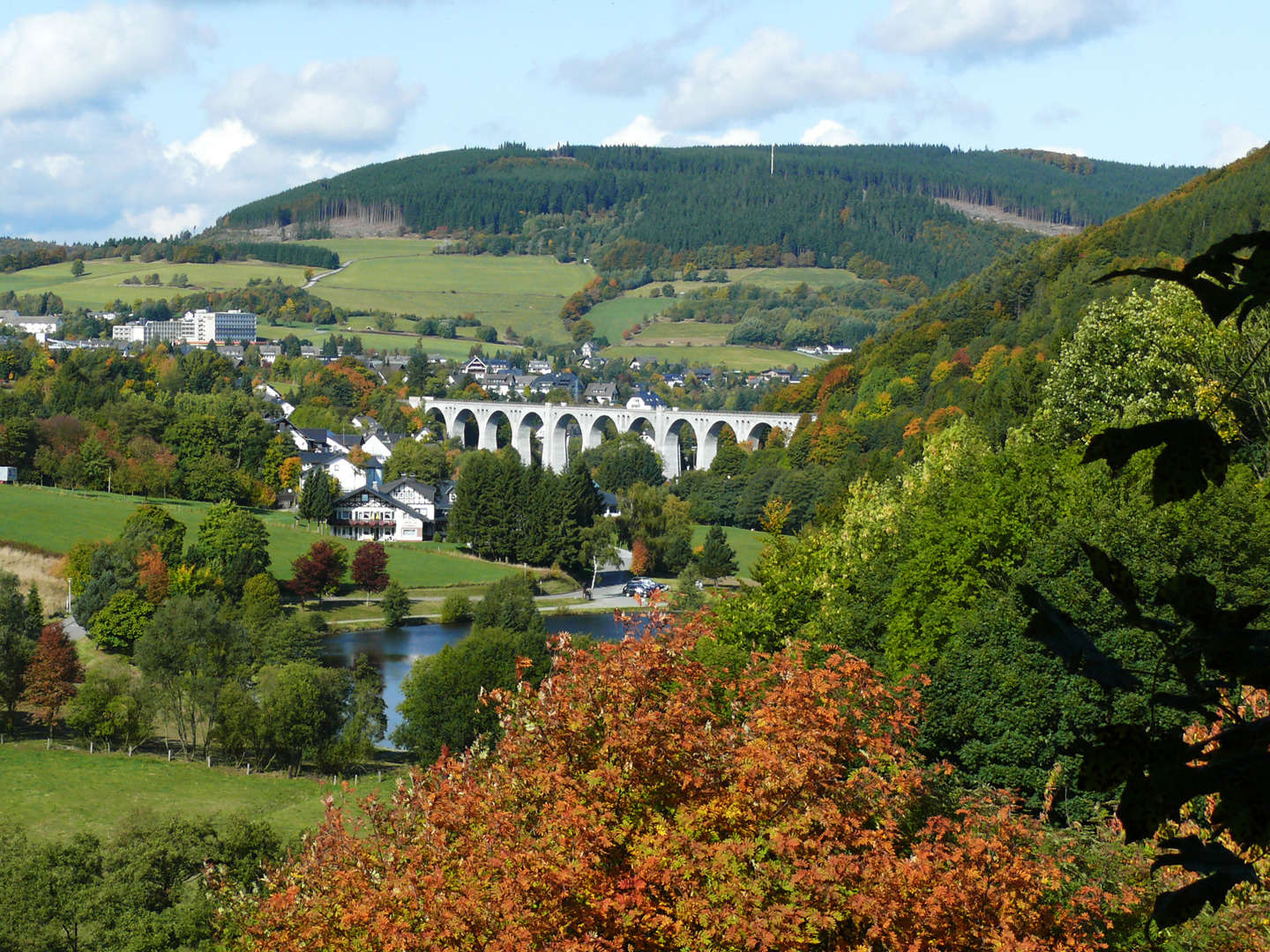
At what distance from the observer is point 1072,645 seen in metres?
2.31

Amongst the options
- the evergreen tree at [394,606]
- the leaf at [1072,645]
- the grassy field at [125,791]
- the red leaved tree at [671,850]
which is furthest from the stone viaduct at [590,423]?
the leaf at [1072,645]

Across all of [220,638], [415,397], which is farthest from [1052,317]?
[415,397]

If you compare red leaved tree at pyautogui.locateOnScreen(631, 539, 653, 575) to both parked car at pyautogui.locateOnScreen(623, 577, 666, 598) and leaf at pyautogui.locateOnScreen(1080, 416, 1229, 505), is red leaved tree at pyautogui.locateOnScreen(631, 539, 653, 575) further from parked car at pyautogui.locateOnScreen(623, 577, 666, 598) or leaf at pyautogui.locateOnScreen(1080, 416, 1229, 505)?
leaf at pyautogui.locateOnScreen(1080, 416, 1229, 505)

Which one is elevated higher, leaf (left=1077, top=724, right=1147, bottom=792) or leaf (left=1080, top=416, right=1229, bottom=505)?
leaf (left=1080, top=416, right=1229, bottom=505)

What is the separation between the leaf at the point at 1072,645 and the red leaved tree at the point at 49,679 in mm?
39099

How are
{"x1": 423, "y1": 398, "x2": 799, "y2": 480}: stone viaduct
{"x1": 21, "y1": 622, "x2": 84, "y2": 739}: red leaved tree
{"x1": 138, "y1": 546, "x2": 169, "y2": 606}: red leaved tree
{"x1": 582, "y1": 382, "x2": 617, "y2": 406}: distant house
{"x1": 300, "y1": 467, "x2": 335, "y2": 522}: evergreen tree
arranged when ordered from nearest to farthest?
{"x1": 21, "y1": 622, "x2": 84, "y2": 739}: red leaved tree < {"x1": 138, "y1": 546, "x2": 169, "y2": 606}: red leaved tree < {"x1": 300, "y1": 467, "x2": 335, "y2": 522}: evergreen tree < {"x1": 423, "y1": 398, "x2": 799, "y2": 480}: stone viaduct < {"x1": 582, "y1": 382, "x2": 617, "y2": 406}: distant house

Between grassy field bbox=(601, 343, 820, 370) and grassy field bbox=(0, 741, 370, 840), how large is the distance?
129m

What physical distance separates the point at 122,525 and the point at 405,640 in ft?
66.5

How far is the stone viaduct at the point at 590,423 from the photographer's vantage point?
100m

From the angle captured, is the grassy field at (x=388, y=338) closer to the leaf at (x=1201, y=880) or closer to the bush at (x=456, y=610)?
the bush at (x=456, y=610)

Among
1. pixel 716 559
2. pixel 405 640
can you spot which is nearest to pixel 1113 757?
pixel 405 640

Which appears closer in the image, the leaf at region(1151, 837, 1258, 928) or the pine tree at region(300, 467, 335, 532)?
the leaf at region(1151, 837, 1258, 928)

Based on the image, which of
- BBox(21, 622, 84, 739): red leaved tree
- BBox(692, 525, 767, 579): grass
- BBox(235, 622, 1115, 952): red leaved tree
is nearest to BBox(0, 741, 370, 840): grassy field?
BBox(21, 622, 84, 739): red leaved tree

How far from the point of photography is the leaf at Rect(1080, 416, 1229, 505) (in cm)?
221
